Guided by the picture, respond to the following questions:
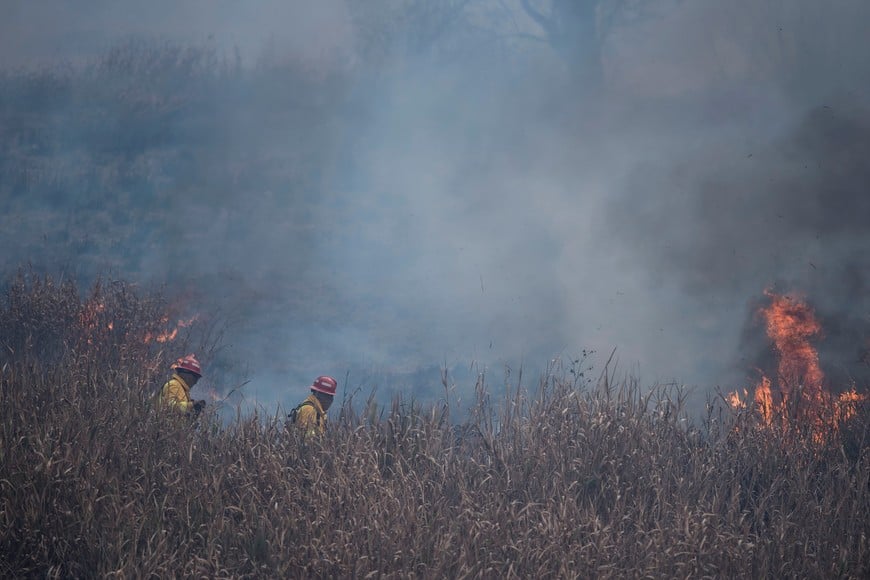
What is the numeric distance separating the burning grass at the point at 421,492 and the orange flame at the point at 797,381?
232 millimetres

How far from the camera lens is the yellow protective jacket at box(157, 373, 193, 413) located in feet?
23.0

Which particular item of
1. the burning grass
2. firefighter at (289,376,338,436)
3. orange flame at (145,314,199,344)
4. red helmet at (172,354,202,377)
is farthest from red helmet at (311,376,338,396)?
orange flame at (145,314,199,344)

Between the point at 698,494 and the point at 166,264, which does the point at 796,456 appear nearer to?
the point at 698,494

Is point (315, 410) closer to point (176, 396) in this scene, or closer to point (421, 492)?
point (176, 396)

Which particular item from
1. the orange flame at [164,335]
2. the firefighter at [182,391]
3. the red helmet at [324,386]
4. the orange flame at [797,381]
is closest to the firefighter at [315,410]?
the red helmet at [324,386]

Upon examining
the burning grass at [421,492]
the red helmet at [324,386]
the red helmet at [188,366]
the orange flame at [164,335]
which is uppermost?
the orange flame at [164,335]

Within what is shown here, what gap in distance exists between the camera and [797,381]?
35.9ft

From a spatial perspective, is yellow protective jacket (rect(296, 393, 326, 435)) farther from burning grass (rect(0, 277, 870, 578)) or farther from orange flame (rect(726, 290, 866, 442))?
orange flame (rect(726, 290, 866, 442))

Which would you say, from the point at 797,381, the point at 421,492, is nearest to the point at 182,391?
the point at 421,492

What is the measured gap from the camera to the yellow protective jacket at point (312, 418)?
22.3ft

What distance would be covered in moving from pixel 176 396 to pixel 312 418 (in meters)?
1.35

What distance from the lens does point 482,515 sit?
5504 millimetres

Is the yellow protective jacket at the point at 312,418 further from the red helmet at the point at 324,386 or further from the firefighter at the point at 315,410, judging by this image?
the red helmet at the point at 324,386

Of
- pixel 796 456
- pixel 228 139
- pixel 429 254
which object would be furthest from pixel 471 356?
pixel 228 139
